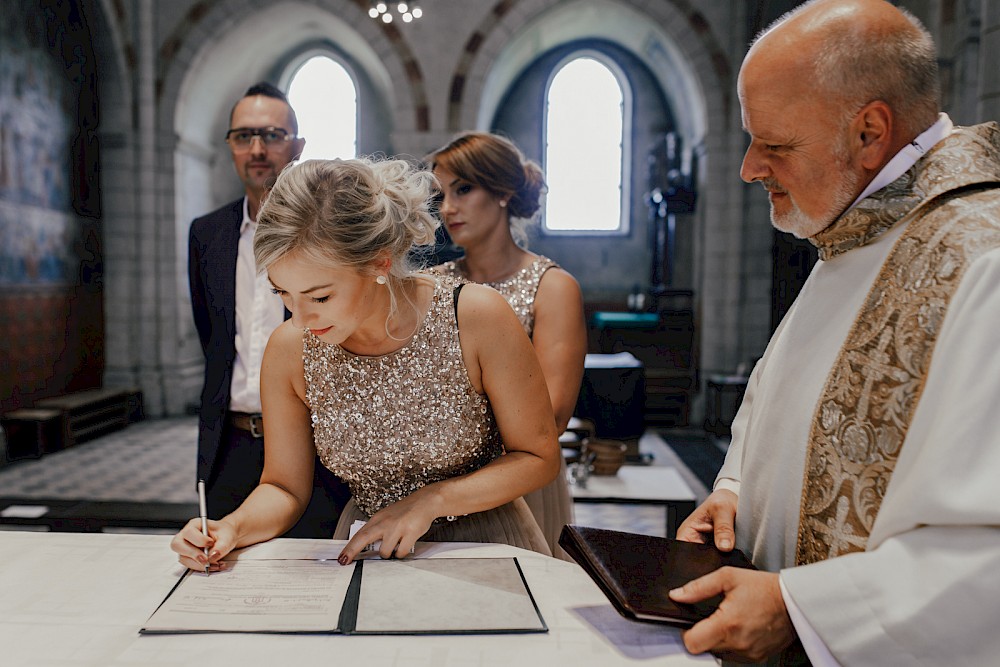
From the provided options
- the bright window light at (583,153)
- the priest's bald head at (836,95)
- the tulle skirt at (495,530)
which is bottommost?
the tulle skirt at (495,530)

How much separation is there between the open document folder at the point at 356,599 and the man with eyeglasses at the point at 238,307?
4.01 ft

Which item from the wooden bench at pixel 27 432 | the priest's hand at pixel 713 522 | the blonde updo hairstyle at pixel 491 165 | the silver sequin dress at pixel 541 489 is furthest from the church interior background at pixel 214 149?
the priest's hand at pixel 713 522

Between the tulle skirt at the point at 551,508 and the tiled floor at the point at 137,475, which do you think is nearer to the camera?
the tulle skirt at the point at 551,508

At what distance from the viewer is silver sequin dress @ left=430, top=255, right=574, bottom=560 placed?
2301 millimetres

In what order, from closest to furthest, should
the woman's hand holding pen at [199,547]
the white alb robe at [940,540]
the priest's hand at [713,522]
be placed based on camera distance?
the white alb robe at [940,540] < the woman's hand holding pen at [199,547] < the priest's hand at [713,522]

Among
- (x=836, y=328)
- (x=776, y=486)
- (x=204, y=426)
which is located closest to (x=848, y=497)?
(x=776, y=486)

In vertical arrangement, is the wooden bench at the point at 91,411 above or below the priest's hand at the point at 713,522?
below

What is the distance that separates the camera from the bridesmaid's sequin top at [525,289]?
2.36 meters

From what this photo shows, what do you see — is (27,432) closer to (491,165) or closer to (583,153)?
(491,165)

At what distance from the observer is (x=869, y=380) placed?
49.0 inches

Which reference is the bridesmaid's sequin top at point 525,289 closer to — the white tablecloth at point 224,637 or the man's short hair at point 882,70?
the white tablecloth at point 224,637

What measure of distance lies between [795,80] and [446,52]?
317 inches

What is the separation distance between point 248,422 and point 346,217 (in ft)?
4.54

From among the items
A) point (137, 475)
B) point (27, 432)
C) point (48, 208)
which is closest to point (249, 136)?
point (137, 475)
